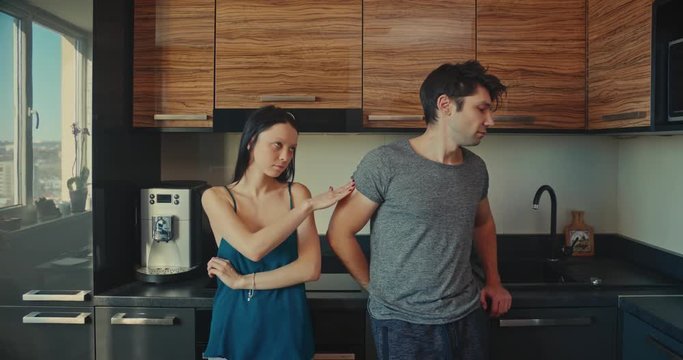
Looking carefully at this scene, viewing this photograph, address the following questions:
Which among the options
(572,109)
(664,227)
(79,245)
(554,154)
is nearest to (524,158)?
(554,154)

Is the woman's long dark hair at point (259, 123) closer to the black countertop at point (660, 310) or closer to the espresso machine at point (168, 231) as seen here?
the espresso machine at point (168, 231)

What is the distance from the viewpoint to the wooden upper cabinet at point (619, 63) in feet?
6.60

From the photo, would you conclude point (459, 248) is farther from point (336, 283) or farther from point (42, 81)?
point (42, 81)

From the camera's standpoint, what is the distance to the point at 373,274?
5.87ft

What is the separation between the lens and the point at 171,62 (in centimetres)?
234

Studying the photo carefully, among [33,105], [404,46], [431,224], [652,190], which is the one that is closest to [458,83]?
[431,224]

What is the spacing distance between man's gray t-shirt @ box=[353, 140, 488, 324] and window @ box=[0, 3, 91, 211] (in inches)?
41.0

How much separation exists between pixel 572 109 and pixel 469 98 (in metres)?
0.86

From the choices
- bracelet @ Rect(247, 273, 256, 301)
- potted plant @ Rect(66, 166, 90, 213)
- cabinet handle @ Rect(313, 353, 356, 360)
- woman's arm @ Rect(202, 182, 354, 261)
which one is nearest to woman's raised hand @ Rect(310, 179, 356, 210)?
woman's arm @ Rect(202, 182, 354, 261)

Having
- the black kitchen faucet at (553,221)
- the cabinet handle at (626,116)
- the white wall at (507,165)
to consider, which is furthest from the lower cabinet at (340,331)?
the cabinet handle at (626,116)

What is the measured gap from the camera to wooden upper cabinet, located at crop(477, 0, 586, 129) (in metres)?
2.35

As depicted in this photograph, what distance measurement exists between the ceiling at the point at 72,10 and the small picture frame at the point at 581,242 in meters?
2.14

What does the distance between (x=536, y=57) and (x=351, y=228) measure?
1.10 metres

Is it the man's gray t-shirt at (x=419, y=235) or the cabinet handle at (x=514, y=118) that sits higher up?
the cabinet handle at (x=514, y=118)
